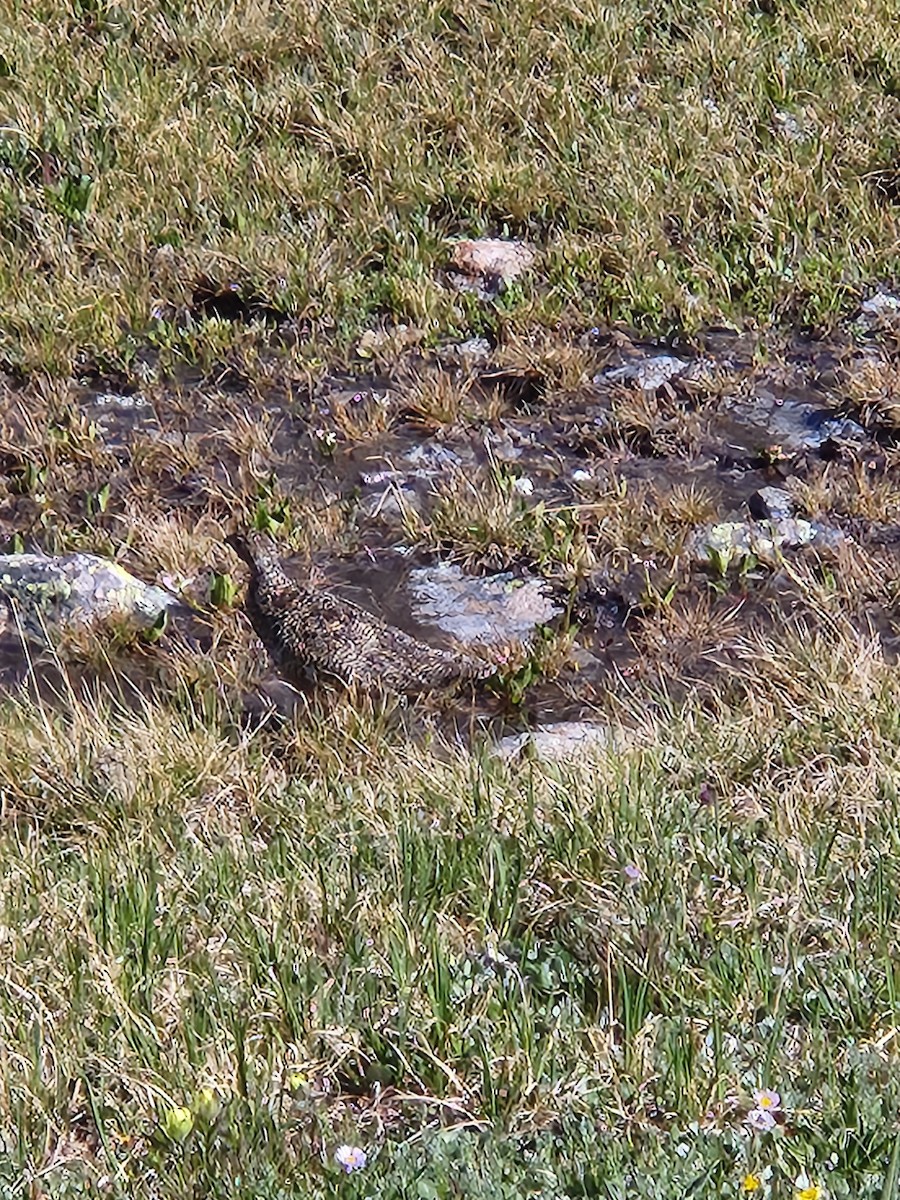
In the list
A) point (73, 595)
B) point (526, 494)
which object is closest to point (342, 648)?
point (73, 595)

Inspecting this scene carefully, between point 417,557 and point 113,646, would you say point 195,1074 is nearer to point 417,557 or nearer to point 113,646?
point 113,646

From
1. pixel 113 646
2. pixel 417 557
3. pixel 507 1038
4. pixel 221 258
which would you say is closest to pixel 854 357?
pixel 417 557

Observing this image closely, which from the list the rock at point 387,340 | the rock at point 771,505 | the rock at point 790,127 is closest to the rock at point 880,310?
the rock at point 790,127

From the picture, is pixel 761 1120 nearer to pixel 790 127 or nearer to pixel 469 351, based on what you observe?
pixel 469 351

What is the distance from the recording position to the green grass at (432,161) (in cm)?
712

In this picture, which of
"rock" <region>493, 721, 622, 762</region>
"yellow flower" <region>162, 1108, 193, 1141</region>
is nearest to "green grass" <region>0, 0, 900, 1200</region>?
"yellow flower" <region>162, 1108, 193, 1141</region>

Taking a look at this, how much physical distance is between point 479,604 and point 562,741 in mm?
1078

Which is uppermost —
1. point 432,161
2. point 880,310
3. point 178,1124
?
point 178,1124

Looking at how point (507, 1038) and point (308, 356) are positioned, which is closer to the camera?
point (507, 1038)

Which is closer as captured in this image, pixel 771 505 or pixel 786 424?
pixel 771 505

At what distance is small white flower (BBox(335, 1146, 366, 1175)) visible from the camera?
8.17 feet

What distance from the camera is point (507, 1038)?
274 centimetres

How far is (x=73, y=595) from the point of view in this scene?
5398 mm

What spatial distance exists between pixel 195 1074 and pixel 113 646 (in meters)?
2.73
